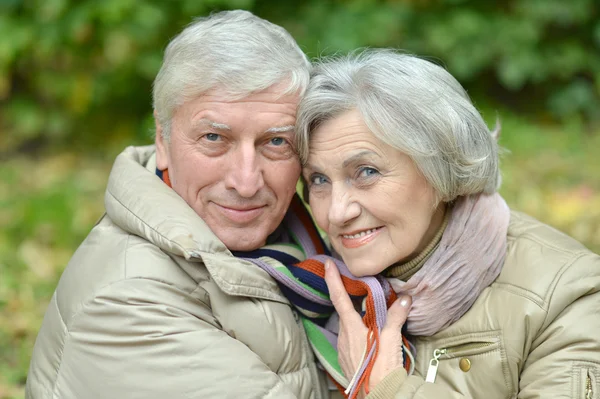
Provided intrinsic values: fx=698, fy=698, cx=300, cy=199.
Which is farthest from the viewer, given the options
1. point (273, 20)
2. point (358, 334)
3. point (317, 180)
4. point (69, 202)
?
point (273, 20)

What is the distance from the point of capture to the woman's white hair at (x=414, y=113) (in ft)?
8.05

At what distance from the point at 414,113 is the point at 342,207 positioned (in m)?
0.43

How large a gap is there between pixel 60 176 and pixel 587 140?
524 centimetres

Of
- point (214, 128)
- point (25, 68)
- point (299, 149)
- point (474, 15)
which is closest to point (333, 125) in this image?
point (299, 149)

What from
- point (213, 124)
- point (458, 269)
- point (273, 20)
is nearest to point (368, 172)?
point (458, 269)

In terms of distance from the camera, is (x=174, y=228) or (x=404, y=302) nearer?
(x=174, y=228)

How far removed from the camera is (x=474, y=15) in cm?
699

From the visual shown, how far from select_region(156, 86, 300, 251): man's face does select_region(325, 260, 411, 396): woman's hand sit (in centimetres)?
36

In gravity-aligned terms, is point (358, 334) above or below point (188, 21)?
below

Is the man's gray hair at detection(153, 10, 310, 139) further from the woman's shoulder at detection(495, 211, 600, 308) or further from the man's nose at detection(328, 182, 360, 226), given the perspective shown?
the woman's shoulder at detection(495, 211, 600, 308)

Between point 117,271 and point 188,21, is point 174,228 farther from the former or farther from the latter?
point 188,21

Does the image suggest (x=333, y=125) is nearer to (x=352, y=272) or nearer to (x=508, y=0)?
(x=352, y=272)

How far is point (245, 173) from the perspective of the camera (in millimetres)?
2598

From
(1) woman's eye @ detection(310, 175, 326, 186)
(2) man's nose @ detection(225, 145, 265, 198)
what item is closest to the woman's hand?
(1) woman's eye @ detection(310, 175, 326, 186)
